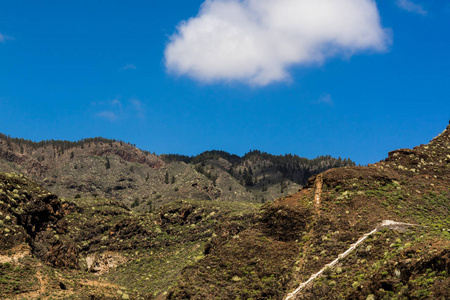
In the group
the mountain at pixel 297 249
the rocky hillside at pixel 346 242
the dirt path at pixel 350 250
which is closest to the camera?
the rocky hillside at pixel 346 242

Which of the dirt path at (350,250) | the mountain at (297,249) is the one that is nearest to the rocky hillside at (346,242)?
the mountain at (297,249)

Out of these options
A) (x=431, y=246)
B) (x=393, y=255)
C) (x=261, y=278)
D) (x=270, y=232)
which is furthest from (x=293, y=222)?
(x=431, y=246)

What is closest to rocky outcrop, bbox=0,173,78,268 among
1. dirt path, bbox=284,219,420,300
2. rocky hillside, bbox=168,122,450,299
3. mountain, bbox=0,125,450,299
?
mountain, bbox=0,125,450,299

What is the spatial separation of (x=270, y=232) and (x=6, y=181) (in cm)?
4545

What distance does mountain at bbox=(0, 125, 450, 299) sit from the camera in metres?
38.4

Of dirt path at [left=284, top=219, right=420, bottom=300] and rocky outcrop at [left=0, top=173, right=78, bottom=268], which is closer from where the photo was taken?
dirt path at [left=284, top=219, right=420, bottom=300]

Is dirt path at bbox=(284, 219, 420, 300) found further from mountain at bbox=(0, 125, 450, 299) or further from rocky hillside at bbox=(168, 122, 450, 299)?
rocky hillside at bbox=(168, 122, 450, 299)

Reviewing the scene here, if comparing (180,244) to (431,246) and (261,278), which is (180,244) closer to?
(261,278)

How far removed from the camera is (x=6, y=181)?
70812 mm

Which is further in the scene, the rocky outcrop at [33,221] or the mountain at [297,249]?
the rocky outcrop at [33,221]

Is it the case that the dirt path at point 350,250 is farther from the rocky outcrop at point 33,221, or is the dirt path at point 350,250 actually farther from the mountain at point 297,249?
the rocky outcrop at point 33,221

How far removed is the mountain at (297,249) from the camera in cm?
3844

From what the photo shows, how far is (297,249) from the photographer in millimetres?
53000

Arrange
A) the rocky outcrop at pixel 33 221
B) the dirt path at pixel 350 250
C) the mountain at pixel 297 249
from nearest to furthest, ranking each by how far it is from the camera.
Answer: the mountain at pixel 297 249 → the dirt path at pixel 350 250 → the rocky outcrop at pixel 33 221
